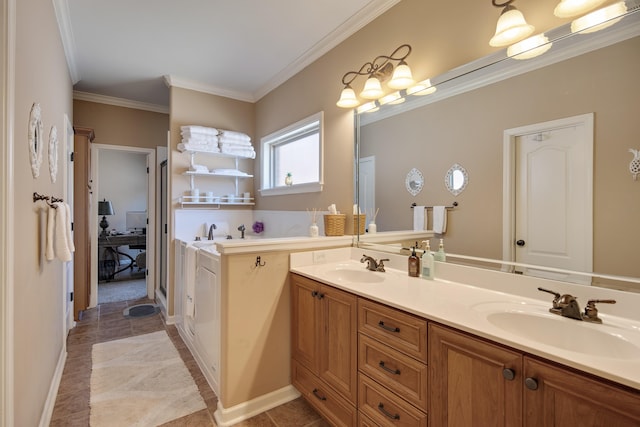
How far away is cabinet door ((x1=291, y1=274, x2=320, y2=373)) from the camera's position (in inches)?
71.5

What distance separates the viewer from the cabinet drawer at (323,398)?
5.10 feet

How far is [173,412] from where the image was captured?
189 cm

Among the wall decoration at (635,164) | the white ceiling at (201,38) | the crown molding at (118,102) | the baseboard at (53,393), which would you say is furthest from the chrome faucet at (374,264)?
the crown molding at (118,102)

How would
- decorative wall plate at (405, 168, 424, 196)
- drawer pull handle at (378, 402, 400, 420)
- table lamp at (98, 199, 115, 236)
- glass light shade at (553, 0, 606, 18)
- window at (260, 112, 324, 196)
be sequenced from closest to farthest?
glass light shade at (553, 0, 606, 18) → drawer pull handle at (378, 402, 400, 420) → decorative wall plate at (405, 168, 424, 196) → window at (260, 112, 324, 196) → table lamp at (98, 199, 115, 236)

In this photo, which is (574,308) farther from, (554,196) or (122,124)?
(122,124)

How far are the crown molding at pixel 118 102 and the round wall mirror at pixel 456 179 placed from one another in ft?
13.4

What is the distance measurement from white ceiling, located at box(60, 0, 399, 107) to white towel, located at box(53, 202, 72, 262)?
1.52m

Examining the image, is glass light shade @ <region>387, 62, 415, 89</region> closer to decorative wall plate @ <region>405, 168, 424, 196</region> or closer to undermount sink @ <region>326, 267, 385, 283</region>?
decorative wall plate @ <region>405, 168, 424, 196</region>

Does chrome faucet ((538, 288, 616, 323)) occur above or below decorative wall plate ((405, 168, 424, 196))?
below

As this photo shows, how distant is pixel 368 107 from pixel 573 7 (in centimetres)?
118

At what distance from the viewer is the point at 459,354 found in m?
1.06

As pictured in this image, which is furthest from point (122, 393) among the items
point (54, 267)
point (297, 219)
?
point (297, 219)

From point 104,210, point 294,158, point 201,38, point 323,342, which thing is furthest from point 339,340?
point 104,210

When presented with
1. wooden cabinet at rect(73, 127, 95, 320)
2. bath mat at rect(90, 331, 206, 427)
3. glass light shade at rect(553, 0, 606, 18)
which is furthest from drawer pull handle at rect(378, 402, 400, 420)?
wooden cabinet at rect(73, 127, 95, 320)
